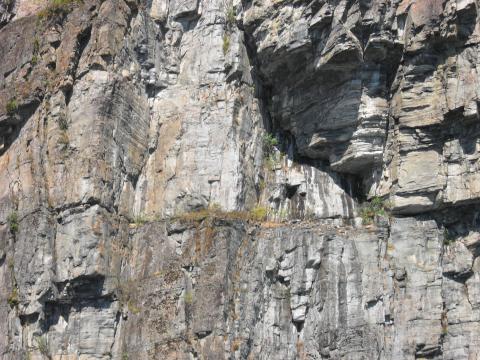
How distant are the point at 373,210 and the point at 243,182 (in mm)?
2851

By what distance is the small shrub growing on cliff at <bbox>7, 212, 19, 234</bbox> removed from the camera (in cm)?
2138

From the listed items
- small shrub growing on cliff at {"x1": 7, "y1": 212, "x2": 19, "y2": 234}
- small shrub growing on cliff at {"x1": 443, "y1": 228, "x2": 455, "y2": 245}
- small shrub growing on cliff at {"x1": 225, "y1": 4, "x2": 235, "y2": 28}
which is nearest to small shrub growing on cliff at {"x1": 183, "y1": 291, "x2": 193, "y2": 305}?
small shrub growing on cliff at {"x1": 7, "y1": 212, "x2": 19, "y2": 234}

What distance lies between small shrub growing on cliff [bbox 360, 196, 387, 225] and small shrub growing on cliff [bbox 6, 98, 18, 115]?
8.28m

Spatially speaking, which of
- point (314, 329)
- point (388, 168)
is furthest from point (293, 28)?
point (314, 329)

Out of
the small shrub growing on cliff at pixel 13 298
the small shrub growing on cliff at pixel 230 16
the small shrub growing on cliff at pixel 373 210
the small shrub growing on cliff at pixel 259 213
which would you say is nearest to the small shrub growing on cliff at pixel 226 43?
the small shrub growing on cliff at pixel 230 16

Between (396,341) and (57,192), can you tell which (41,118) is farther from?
(396,341)

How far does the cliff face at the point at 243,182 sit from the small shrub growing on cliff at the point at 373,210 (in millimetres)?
50

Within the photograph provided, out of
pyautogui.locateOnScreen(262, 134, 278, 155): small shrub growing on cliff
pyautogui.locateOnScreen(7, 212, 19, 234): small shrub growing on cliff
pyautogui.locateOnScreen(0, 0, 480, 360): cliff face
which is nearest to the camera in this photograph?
pyautogui.locateOnScreen(0, 0, 480, 360): cliff face

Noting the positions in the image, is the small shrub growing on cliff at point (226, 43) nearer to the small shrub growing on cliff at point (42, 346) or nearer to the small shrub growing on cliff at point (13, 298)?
the small shrub growing on cliff at point (13, 298)

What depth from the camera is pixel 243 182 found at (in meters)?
21.1

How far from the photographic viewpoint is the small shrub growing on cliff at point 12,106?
73.4 ft

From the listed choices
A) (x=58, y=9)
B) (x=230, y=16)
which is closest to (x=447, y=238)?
(x=230, y=16)

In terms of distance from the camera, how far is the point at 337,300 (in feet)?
63.3

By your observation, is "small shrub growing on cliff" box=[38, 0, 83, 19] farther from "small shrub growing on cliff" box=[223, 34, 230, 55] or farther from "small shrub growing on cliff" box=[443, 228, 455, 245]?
"small shrub growing on cliff" box=[443, 228, 455, 245]
